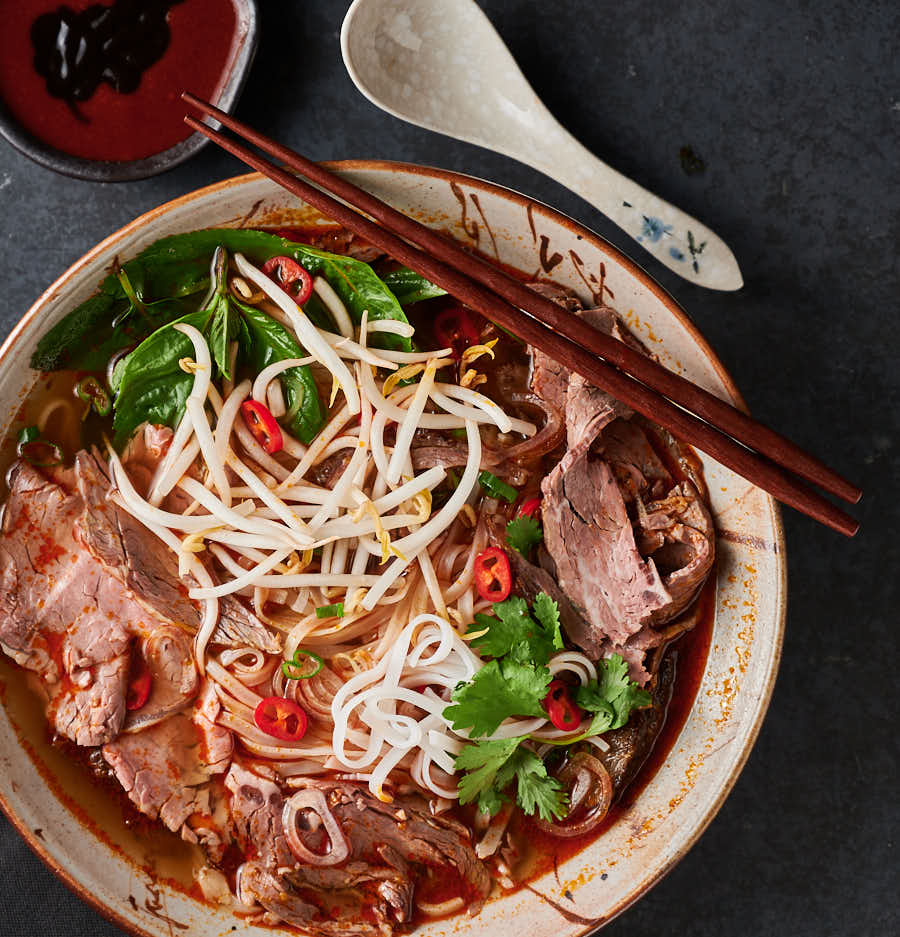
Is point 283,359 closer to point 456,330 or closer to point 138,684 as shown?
point 456,330

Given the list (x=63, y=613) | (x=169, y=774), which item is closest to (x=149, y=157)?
(x=63, y=613)

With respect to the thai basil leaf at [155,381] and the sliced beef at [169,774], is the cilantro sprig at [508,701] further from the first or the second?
the thai basil leaf at [155,381]

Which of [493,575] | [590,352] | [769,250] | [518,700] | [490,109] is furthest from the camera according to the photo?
[769,250]

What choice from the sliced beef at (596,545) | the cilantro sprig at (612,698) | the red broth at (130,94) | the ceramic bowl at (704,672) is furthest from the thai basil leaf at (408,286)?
the cilantro sprig at (612,698)

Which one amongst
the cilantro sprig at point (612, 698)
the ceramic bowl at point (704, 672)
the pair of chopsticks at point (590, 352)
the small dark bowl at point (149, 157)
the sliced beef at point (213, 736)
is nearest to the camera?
the pair of chopsticks at point (590, 352)

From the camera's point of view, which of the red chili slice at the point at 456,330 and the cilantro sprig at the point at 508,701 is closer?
the cilantro sprig at the point at 508,701

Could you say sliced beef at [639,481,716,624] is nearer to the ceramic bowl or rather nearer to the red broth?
the ceramic bowl

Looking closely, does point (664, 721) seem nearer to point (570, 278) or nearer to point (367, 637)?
point (367, 637)
